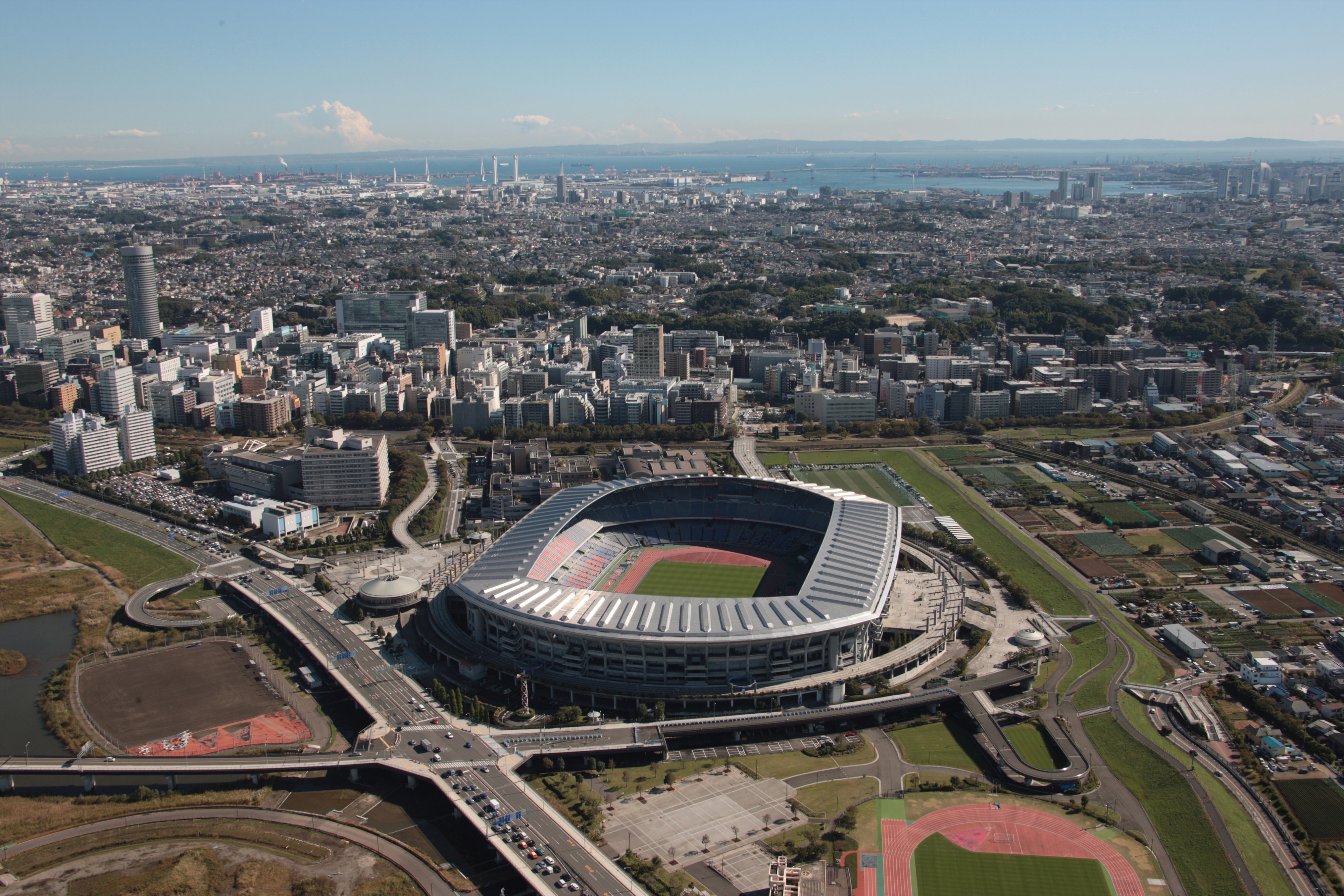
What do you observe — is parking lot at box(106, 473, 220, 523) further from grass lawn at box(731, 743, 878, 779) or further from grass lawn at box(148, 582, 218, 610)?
grass lawn at box(731, 743, 878, 779)

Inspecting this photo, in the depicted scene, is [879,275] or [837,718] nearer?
[837,718]

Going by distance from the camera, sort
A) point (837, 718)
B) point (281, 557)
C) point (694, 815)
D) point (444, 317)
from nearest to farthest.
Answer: point (694, 815)
point (837, 718)
point (281, 557)
point (444, 317)

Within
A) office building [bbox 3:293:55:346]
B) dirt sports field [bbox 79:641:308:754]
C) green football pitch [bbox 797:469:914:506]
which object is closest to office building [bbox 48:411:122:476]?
dirt sports field [bbox 79:641:308:754]

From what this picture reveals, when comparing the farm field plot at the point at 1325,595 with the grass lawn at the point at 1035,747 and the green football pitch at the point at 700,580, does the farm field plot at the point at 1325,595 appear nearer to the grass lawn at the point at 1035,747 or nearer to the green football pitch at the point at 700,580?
the grass lawn at the point at 1035,747

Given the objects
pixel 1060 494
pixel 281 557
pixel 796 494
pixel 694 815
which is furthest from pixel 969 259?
pixel 694 815

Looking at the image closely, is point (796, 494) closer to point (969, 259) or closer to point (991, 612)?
point (991, 612)

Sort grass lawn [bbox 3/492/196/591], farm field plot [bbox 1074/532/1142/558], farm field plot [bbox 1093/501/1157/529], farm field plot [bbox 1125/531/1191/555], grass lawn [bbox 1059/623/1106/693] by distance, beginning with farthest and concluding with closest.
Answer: farm field plot [bbox 1093/501/1157/529] < farm field plot [bbox 1125/531/1191/555] < farm field plot [bbox 1074/532/1142/558] < grass lawn [bbox 3/492/196/591] < grass lawn [bbox 1059/623/1106/693]

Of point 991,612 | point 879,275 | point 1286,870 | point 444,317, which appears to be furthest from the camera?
point 879,275
